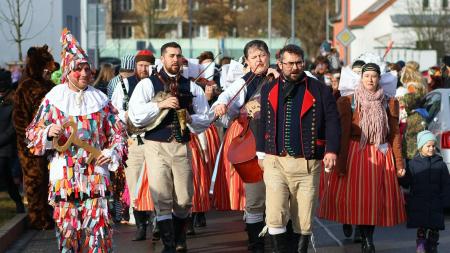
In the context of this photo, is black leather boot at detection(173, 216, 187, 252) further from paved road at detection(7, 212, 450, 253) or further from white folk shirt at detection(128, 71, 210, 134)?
white folk shirt at detection(128, 71, 210, 134)

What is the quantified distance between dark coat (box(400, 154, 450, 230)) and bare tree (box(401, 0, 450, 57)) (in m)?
35.6

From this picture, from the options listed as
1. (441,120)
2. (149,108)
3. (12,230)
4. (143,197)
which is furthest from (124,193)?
(441,120)

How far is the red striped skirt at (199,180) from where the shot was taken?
39.8ft

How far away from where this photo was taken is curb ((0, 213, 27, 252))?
1123 cm

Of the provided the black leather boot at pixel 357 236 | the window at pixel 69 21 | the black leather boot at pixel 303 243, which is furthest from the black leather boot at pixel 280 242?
the window at pixel 69 21

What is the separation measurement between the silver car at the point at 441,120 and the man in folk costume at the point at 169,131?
5.01 m

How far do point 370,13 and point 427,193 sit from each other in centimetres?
7012

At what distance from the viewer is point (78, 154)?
8438mm

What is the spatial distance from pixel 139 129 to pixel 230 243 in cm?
202

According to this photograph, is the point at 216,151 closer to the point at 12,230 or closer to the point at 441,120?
the point at 12,230

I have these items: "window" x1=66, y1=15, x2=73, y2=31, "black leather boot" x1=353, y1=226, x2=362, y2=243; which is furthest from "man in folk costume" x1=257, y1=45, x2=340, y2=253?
"window" x1=66, y1=15, x2=73, y2=31

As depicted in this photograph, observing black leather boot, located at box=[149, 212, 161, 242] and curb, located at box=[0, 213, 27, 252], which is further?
black leather boot, located at box=[149, 212, 161, 242]

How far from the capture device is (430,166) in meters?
10.4

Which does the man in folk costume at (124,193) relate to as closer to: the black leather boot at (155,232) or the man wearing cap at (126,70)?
the man wearing cap at (126,70)
